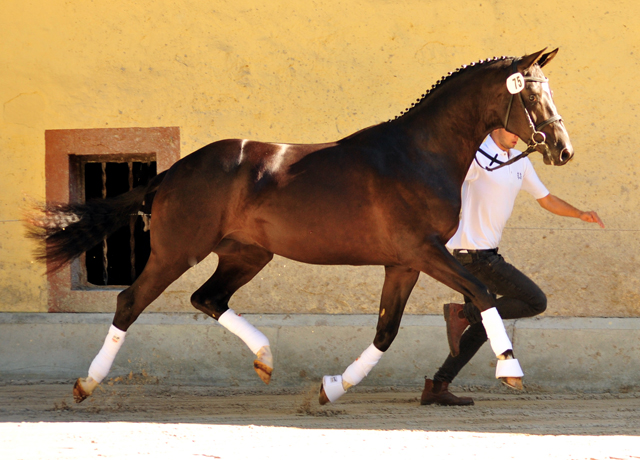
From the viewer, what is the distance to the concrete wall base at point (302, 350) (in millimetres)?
4945

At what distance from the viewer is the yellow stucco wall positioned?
514 centimetres

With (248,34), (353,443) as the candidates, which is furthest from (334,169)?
(248,34)

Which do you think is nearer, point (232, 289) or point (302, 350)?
point (232, 289)

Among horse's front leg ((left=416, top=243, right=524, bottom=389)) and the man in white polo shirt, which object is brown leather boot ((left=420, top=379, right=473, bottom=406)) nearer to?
the man in white polo shirt

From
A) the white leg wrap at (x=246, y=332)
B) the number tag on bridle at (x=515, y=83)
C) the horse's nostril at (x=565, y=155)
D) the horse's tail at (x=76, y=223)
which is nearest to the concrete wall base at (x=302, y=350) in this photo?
the white leg wrap at (x=246, y=332)

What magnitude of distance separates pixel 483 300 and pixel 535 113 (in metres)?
1.02

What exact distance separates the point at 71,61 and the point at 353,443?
12.8 ft

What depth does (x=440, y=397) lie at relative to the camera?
4289 millimetres

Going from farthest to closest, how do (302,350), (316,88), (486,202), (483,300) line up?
(316,88) < (302,350) < (486,202) < (483,300)

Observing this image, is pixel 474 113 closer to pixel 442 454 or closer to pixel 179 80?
pixel 442 454

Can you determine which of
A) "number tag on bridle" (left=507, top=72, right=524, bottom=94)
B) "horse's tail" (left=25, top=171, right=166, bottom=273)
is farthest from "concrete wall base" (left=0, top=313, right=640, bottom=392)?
"number tag on bridle" (left=507, top=72, right=524, bottom=94)

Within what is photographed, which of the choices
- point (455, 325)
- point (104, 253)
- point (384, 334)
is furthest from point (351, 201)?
point (104, 253)

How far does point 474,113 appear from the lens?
374cm

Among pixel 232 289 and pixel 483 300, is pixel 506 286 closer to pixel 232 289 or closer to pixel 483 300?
pixel 483 300
